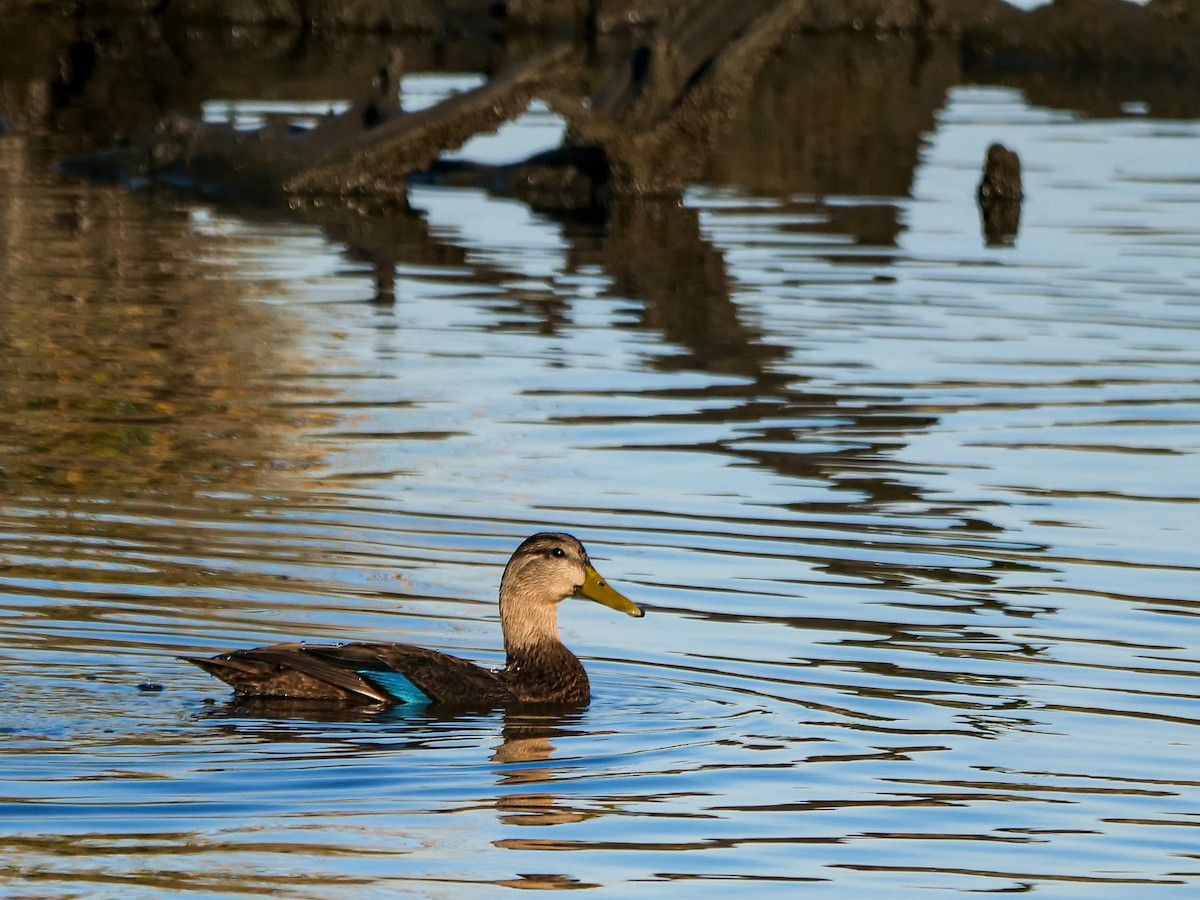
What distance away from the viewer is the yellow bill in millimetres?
9797

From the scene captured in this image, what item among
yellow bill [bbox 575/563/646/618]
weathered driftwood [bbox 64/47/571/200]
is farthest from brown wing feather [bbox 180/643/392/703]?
weathered driftwood [bbox 64/47/571/200]

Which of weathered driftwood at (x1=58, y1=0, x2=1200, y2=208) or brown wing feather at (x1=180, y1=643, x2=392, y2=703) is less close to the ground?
weathered driftwood at (x1=58, y1=0, x2=1200, y2=208)

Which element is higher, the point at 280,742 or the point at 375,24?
the point at 375,24

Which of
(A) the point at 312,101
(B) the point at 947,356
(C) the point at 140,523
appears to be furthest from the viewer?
(A) the point at 312,101

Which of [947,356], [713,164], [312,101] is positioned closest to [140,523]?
[947,356]

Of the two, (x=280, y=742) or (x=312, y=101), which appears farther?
(x=312, y=101)

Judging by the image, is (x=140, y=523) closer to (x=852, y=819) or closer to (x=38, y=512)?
(x=38, y=512)

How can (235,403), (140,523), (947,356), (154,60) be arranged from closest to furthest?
1. (140,523)
2. (235,403)
3. (947,356)
4. (154,60)

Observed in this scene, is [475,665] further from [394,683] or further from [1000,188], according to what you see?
[1000,188]

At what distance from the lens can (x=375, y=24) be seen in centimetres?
5106

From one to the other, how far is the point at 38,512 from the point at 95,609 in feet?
6.40

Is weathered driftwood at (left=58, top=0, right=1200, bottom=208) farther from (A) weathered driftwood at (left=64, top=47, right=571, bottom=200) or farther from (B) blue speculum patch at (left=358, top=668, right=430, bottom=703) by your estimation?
(B) blue speculum patch at (left=358, top=668, right=430, bottom=703)

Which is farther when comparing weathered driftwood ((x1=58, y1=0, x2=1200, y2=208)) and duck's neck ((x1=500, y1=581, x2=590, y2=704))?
weathered driftwood ((x1=58, y1=0, x2=1200, y2=208))

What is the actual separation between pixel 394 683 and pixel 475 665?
56cm
